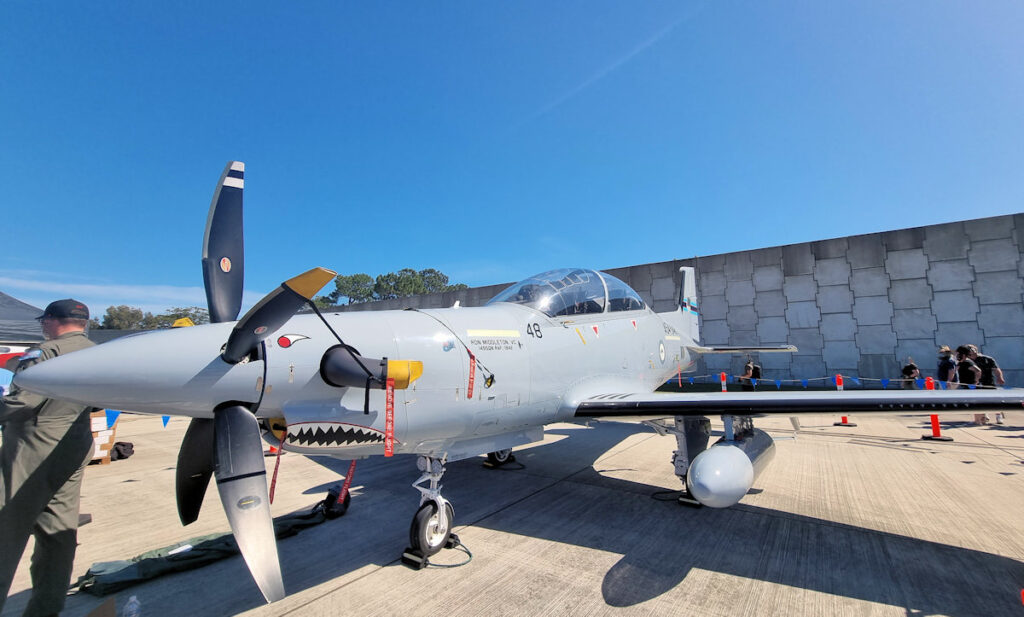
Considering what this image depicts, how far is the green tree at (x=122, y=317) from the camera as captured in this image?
2248 inches

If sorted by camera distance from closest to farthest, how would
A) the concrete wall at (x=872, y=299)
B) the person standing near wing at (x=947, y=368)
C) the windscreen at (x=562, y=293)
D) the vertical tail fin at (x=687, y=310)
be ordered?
the windscreen at (x=562, y=293), the vertical tail fin at (x=687, y=310), the person standing near wing at (x=947, y=368), the concrete wall at (x=872, y=299)

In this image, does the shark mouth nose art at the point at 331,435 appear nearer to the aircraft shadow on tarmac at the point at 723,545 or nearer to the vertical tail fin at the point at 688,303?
the aircraft shadow on tarmac at the point at 723,545

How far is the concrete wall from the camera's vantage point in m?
12.2

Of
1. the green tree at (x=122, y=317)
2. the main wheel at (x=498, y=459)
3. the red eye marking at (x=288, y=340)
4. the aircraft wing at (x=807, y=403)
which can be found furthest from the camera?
the green tree at (x=122, y=317)

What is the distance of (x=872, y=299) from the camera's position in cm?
1357

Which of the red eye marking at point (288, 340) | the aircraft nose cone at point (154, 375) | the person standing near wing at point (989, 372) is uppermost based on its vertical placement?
the red eye marking at point (288, 340)

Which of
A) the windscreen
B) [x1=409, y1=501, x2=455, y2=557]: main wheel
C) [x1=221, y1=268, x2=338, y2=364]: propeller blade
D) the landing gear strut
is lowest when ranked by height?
[x1=409, y1=501, x2=455, y2=557]: main wheel

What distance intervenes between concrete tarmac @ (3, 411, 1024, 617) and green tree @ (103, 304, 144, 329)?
227 ft

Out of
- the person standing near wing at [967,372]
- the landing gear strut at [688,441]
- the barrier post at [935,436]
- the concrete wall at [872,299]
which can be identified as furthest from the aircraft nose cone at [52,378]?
the concrete wall at [872,299]

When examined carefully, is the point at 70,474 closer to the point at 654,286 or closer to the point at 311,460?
the point at 311,460

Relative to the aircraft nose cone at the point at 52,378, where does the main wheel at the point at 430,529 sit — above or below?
below

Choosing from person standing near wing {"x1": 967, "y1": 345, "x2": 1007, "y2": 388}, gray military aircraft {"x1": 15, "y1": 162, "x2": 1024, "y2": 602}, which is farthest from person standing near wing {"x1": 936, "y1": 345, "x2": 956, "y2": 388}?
gray military aircraft {"x1": 15, "y1": 162, "x2": 1024, "y2": 602}

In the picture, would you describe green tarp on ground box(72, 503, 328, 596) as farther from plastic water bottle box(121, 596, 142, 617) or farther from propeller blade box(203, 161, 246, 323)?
propeller blade box(203, 161, 246, 323)

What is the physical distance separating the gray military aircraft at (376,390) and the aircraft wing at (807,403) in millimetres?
15
